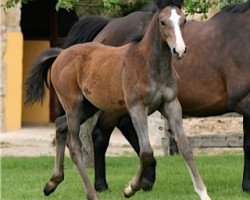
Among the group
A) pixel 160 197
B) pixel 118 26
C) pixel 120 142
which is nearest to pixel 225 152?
pixel 120 142

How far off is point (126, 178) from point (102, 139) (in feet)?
3.70

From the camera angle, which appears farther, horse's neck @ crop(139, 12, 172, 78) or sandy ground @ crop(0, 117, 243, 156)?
sandy ground @ crop(0, 117, 243, 156)

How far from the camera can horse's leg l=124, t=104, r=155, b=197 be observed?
7.57 meters

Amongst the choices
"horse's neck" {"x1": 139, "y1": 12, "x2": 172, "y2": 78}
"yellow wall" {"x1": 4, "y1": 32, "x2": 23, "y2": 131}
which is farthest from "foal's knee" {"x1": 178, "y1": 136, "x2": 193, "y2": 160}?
"yellow wall" {"x1": 4, "y1": 32, "x2": 23, "y2": 131}

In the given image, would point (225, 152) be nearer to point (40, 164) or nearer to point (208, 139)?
point (208, 139)

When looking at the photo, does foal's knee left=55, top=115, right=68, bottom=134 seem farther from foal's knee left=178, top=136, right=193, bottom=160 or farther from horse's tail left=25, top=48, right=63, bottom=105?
foal's knee left=178, top=136, right=193, bottom=160

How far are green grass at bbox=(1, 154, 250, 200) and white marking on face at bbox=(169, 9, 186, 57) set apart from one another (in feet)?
6.48

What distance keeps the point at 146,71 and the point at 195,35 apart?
69.3 inches

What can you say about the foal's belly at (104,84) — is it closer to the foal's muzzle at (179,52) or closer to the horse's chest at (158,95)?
the horse's chest at (158,95)

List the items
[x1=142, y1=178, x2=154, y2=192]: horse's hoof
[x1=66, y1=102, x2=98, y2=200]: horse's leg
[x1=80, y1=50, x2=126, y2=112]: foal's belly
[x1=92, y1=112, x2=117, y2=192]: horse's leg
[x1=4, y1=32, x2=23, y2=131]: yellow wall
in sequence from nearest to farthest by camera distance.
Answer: [x1=80, y1=50, x2=126, y2=112]: foal's belly → [x1=66, y1=102, x2=98, y2=200]: horse's leg → [x1=142, y1=178, x2=154, y2=192]: horse's hoof → [x1=92, y1=112, x2=117, y2=192]: horse's leg → [x1=4, y1=32, x2=23, y2=131]: yellow wall

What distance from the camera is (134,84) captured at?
779 cm

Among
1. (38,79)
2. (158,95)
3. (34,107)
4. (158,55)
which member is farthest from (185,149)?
(34,107)

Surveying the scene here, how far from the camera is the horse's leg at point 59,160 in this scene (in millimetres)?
8672

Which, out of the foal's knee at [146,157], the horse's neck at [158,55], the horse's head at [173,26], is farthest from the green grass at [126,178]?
the horse's head at [173,26]
